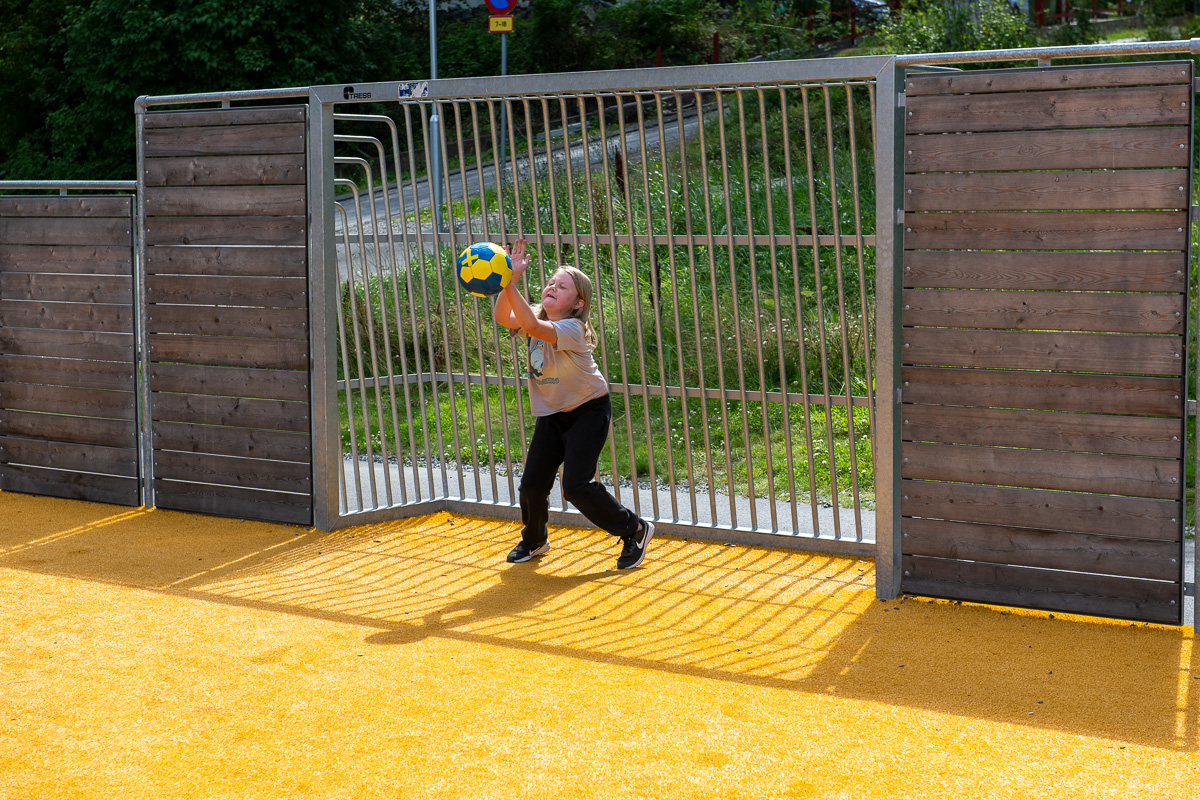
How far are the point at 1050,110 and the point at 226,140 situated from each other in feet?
15.6

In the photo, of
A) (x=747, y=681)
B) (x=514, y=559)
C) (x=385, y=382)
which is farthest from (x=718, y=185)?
(x=747, y=681)

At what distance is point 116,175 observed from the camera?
26484 mm

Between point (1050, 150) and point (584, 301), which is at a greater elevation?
point (1050, 150)

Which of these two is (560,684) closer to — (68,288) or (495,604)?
(495,604)

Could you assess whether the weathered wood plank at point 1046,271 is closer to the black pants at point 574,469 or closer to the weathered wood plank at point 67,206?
the black pants at point 574,469

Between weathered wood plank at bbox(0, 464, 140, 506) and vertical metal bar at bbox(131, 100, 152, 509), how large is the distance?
93 mm

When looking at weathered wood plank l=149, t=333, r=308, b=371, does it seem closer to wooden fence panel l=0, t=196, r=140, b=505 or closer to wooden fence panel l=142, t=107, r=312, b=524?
wooden fence panel l=142, t=107, r=312, b=524

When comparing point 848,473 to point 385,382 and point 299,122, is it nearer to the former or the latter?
point 385,382

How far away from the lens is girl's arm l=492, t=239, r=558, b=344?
222 inches

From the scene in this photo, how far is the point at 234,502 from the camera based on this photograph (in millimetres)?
7457

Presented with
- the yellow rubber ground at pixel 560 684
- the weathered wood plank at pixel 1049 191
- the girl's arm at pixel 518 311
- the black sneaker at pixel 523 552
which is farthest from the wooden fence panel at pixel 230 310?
the weathered wood plank at pixel 1049 191

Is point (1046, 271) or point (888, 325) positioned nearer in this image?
point (1046, 271)

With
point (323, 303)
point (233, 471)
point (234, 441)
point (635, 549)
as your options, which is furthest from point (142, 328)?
point (635, 549)

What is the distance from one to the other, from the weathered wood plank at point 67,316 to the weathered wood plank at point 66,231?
0.41 meters
